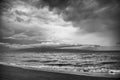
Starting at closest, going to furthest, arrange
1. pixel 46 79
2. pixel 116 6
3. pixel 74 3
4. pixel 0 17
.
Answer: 1. pixel 46 79
2. pixel 0 17
3. pixel 116 6
4. pixel 74 3

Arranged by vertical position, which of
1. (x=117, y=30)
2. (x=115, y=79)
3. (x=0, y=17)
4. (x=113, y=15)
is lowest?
(x=115, y=79)

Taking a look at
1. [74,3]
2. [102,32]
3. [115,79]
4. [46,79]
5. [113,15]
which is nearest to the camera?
[46,79]

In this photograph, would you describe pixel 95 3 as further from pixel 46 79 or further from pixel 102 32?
pixel 46 79

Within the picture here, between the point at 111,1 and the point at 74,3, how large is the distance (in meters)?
1.84

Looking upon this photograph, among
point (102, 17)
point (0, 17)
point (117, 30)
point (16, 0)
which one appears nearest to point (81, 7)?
point (102, 17)

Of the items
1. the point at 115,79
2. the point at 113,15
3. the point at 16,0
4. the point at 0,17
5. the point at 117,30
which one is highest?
the point at 16,0

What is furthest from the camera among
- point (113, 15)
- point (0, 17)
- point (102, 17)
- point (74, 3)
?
point (102, 17)

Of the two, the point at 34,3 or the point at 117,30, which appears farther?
the point at 34,3

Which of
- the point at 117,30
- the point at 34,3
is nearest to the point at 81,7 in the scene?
the point at 117,30

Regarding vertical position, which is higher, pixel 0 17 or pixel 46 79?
pixel 0 17

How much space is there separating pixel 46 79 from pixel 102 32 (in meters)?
5.36

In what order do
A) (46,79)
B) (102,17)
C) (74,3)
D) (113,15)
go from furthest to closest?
(102,17), (74,3), (113,15), (46,79)

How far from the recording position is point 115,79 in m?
2.89

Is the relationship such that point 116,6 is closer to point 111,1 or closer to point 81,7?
point 111,1
